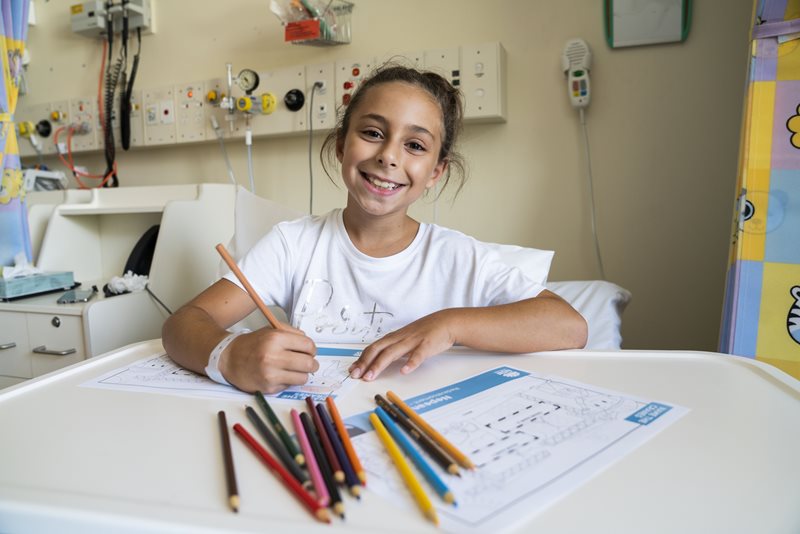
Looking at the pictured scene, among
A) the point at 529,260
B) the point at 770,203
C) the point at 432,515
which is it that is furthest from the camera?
the point at 529,260

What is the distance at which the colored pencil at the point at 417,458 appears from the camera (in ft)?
1.38

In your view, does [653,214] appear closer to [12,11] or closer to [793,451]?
[793,451]

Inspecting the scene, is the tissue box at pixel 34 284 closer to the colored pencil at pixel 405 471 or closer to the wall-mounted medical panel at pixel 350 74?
the wall-mounted medical panel at pixel 350 74

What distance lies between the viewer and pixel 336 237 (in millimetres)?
1151

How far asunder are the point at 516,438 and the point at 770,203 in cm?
96

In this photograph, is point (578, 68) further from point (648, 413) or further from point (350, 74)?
point (648, 413)

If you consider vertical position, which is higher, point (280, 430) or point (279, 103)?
point (279, 103)

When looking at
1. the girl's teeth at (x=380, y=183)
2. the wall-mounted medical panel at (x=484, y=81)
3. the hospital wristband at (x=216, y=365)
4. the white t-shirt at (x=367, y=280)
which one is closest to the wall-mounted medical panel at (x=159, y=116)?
the wall-mounted medical panel at (x=484, y=81)

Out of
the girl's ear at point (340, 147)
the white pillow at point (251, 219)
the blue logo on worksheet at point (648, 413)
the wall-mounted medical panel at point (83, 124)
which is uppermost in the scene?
the wall-mounted medical panel at point (83, 124)

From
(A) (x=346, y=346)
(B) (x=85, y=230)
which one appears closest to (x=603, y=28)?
(A) (x=346, y=346)

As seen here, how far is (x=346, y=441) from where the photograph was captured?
1.65 feet

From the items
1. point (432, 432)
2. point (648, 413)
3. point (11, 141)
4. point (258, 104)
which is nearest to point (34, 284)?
point (11, 141)

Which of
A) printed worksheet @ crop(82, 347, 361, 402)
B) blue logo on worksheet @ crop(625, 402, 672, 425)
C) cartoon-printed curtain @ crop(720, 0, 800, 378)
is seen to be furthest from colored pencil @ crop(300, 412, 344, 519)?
cartoon-printed curtain @ crop(720, 0, 800, 378)

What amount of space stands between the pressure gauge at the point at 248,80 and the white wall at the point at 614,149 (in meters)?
0.19
